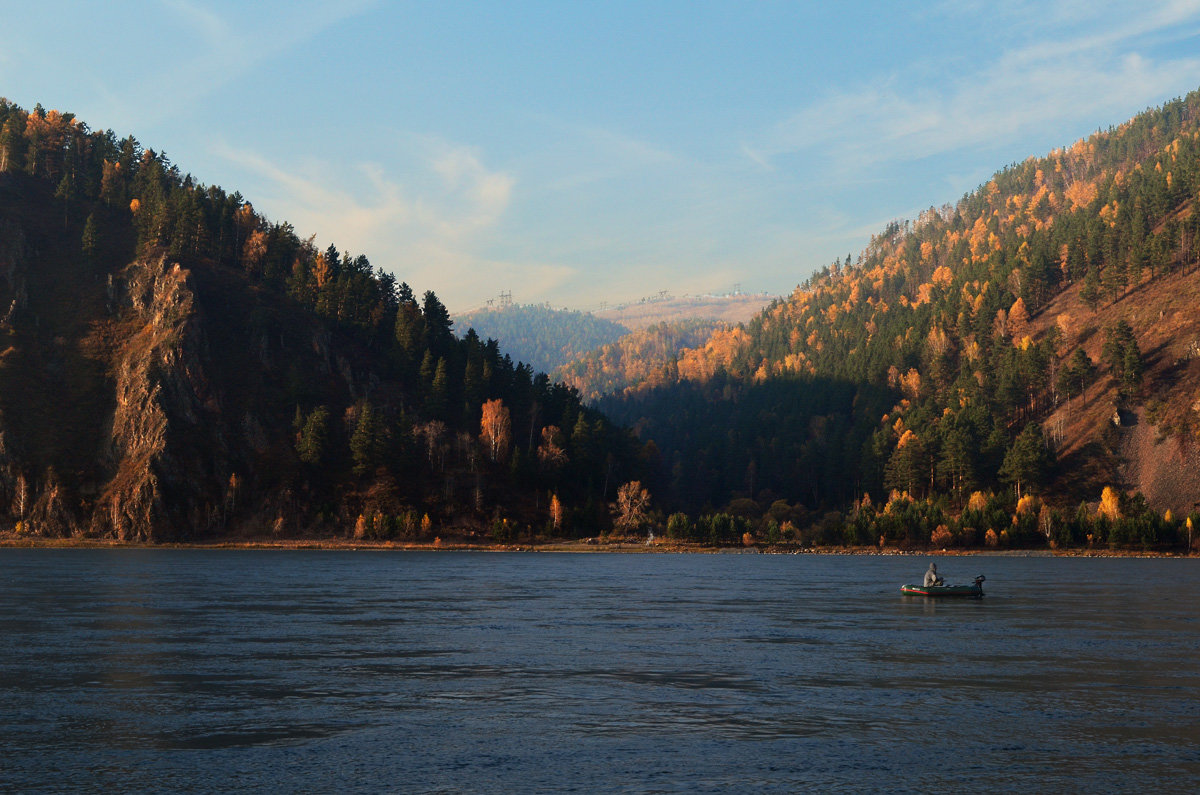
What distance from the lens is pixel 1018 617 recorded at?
243 ft

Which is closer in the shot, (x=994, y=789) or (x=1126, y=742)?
(x=994, y=789)

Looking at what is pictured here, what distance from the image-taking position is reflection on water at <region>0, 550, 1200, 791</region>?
28.1 meters

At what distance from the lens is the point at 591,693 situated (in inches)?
1597

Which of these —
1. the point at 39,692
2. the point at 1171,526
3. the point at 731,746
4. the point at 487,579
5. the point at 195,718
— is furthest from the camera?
the point at 1171,526

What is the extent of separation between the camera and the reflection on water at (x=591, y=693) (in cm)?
2812

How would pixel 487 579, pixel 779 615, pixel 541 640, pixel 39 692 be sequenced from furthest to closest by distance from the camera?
→ pixel 487 579
pixel 779 615
pixel 541 640
pixel 39 692

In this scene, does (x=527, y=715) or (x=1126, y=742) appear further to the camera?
(x=527, y=715)

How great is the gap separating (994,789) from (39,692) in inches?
1427

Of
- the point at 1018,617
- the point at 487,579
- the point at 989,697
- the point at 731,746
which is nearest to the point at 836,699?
the point at 989,697

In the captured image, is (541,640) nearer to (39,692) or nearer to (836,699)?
(836,699)

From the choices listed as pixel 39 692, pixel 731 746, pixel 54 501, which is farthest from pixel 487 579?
pixel 54 501

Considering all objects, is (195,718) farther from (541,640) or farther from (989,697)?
(989,697)

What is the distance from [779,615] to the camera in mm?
73750

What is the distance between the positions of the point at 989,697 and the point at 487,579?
3172 inches
